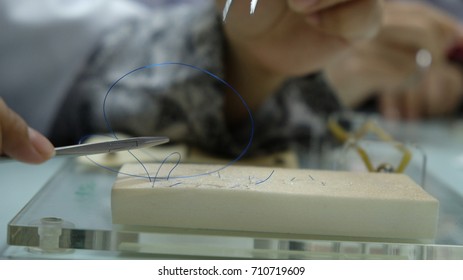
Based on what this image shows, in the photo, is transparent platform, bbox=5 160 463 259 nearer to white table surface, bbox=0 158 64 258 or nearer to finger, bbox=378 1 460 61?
white table surface, bbox=0 158 64 258

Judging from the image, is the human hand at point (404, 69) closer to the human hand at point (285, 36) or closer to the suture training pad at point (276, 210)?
the human hand at point (285, 36)

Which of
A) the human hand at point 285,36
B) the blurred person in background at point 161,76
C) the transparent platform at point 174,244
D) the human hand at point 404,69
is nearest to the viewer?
the transparent platform at point 174,244

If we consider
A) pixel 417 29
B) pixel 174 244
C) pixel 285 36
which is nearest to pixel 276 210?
pixel 174 244

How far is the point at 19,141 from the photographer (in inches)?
13.0

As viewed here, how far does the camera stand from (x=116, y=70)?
0.58 metres

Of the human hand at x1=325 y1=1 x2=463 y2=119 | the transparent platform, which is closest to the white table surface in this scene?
the transparent platform

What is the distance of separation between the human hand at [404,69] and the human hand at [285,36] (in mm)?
169

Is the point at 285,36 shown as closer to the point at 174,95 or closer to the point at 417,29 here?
the point at 174,95

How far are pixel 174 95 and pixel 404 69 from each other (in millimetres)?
367

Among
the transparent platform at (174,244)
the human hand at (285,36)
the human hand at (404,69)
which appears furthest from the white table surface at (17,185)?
the human hand at (404,69)

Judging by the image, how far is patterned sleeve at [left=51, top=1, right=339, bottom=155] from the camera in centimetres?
55

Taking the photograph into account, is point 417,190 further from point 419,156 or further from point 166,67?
point 166,67

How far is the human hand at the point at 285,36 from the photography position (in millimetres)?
430

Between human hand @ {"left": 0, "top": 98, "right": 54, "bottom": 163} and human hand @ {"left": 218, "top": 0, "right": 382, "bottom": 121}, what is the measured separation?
0.17 metres
